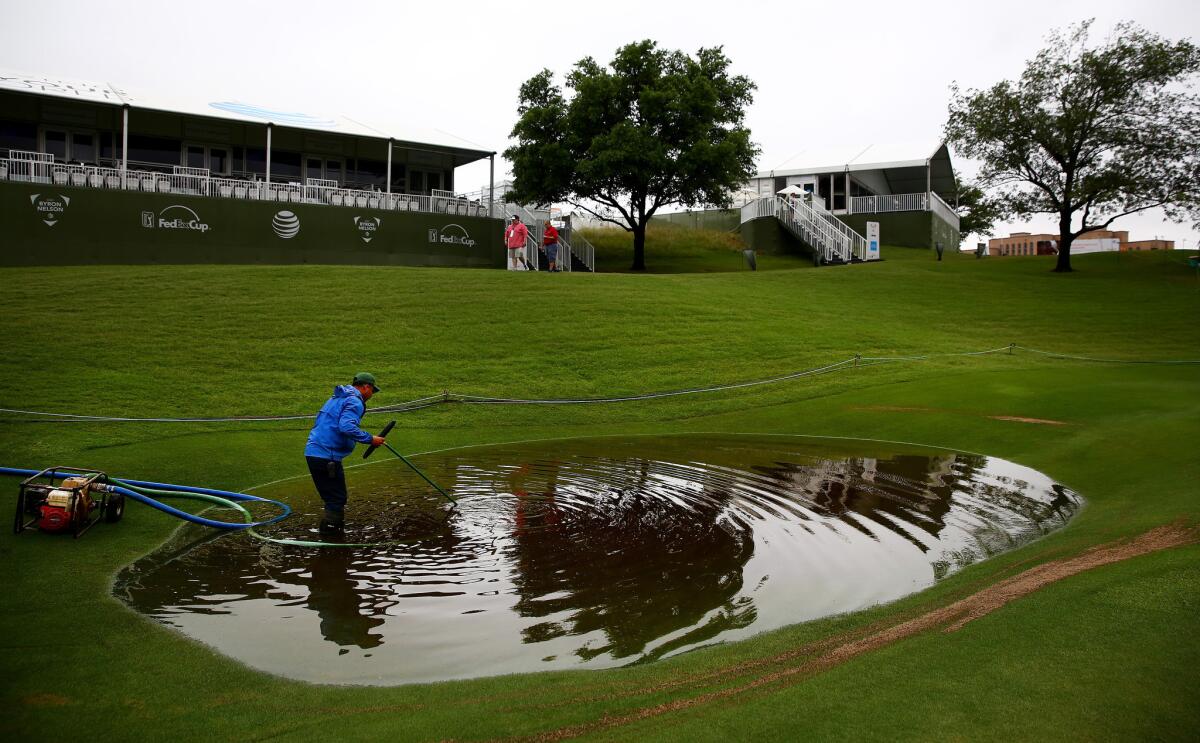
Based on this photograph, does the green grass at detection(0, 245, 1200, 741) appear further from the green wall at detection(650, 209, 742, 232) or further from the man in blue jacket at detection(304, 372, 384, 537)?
the green wall at detection(650, 209, 742, 232)

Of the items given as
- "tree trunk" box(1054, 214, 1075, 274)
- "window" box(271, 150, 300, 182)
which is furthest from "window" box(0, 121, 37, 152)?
"tree trunk" box(1054, 214, 1075, 274)

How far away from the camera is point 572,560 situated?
29.1 ft

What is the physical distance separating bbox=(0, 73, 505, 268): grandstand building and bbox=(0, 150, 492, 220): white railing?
0.17 ft

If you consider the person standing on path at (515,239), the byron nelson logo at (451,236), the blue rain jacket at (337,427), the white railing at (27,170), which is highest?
the white railing at (27,170)

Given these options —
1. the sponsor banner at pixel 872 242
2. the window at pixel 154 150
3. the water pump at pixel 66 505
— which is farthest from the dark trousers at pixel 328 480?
the sponsor banner at pixel 872 242

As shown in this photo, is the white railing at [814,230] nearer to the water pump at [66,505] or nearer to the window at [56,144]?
the window at [56,144]

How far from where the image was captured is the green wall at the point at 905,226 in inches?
2013

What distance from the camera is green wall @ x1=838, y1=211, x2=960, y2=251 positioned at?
51125 mm

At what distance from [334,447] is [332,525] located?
3.00 feet

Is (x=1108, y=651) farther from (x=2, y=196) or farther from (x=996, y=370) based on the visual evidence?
(x=2, y=196)

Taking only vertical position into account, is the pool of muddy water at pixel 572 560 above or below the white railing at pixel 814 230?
below

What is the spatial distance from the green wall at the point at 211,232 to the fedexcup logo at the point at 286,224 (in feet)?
0.30

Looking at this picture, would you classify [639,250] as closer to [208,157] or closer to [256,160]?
[256,160]

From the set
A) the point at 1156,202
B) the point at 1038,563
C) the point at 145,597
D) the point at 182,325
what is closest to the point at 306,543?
the point at 145,597
